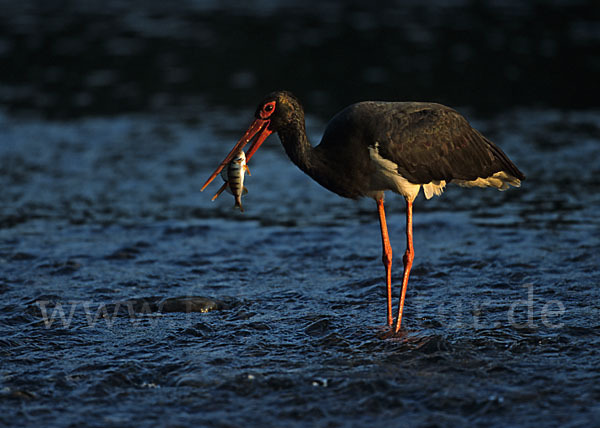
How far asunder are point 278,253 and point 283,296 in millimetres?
1556

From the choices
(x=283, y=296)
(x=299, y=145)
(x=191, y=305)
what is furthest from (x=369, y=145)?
(x=191, y=305)

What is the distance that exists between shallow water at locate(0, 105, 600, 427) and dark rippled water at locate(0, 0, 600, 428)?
0.03 m

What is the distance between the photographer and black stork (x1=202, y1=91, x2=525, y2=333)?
23.9 ft

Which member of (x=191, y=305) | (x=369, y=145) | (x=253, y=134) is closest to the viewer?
(x=369, y=145)

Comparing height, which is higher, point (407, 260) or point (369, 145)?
point (369, 145)

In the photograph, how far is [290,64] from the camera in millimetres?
20188

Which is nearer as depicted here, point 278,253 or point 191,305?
point 191,305

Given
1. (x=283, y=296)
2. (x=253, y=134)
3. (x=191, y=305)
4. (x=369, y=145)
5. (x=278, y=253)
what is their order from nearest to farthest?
(x=369, y=145) < (x=253, y=134) < (x=191, y=305) < (x=283, y=296) < (x=278, y=253)

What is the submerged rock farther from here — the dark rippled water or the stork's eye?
the stork's eye

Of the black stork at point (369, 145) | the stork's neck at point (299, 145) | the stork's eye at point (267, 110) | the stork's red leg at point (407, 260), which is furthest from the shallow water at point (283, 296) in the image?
the stork's eye at point (267, 110)

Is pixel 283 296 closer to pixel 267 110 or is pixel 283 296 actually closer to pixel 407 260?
pixel 407 260

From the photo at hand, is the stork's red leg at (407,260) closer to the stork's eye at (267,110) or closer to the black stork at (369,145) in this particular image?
the black stork at (369,145)

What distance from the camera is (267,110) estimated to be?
24.0 feet

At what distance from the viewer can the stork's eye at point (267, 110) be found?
7.29 m
